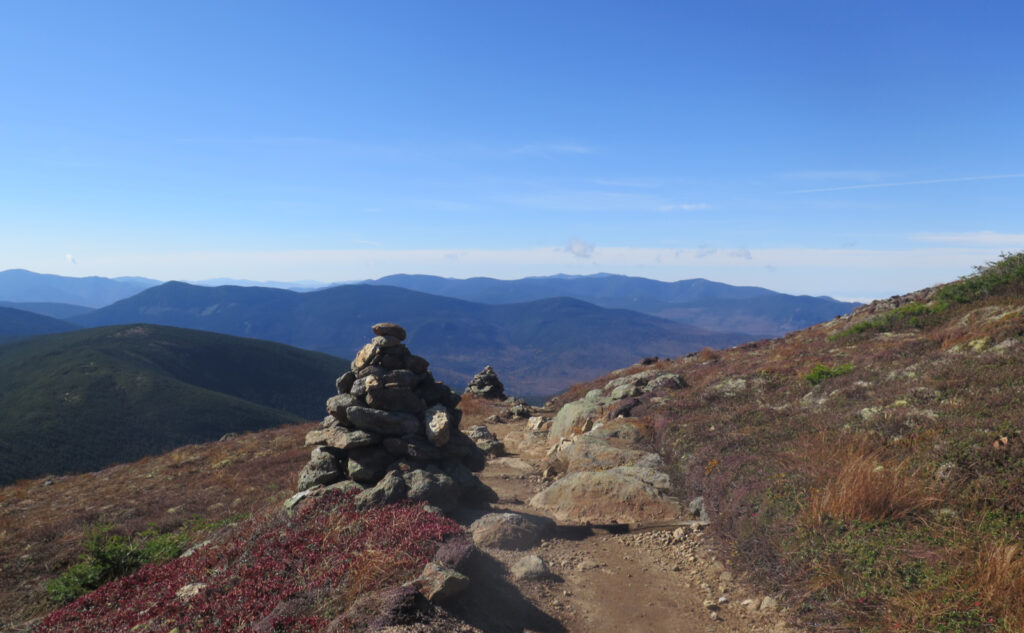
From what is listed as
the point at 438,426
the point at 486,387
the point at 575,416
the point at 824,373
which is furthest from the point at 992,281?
the point at 486,387

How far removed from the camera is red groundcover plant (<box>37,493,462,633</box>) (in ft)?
23.6

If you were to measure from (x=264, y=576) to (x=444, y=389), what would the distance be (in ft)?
20.6

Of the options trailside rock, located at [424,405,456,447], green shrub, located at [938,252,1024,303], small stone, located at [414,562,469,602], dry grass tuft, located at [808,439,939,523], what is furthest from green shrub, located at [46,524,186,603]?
green shrub, located at [938,252,1024,303]

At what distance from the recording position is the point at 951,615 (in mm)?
5645

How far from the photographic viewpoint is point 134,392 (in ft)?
382

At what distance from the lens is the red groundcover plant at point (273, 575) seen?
7.19m

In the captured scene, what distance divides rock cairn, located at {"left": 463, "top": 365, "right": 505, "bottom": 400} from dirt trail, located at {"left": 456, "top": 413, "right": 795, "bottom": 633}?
88.5ft

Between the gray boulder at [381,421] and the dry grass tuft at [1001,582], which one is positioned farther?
the gray boulder at [381,421]

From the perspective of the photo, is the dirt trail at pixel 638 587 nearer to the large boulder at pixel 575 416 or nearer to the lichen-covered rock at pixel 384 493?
the lichen-covered rock at pixel 384 493

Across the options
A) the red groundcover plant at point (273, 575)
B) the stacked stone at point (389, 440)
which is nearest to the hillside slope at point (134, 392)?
the red groundcover plant at point (273, 575)

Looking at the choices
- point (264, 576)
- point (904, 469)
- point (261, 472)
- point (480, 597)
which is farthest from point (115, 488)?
point (904, 469)

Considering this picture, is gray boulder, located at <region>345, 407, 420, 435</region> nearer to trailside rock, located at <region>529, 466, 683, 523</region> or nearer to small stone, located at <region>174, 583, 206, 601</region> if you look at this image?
trailside rock, located at <region>529, 466, 683, 523</region>

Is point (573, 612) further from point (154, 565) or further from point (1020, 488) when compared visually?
point (154, 565)

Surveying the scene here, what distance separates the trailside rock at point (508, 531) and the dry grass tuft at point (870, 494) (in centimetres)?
502
